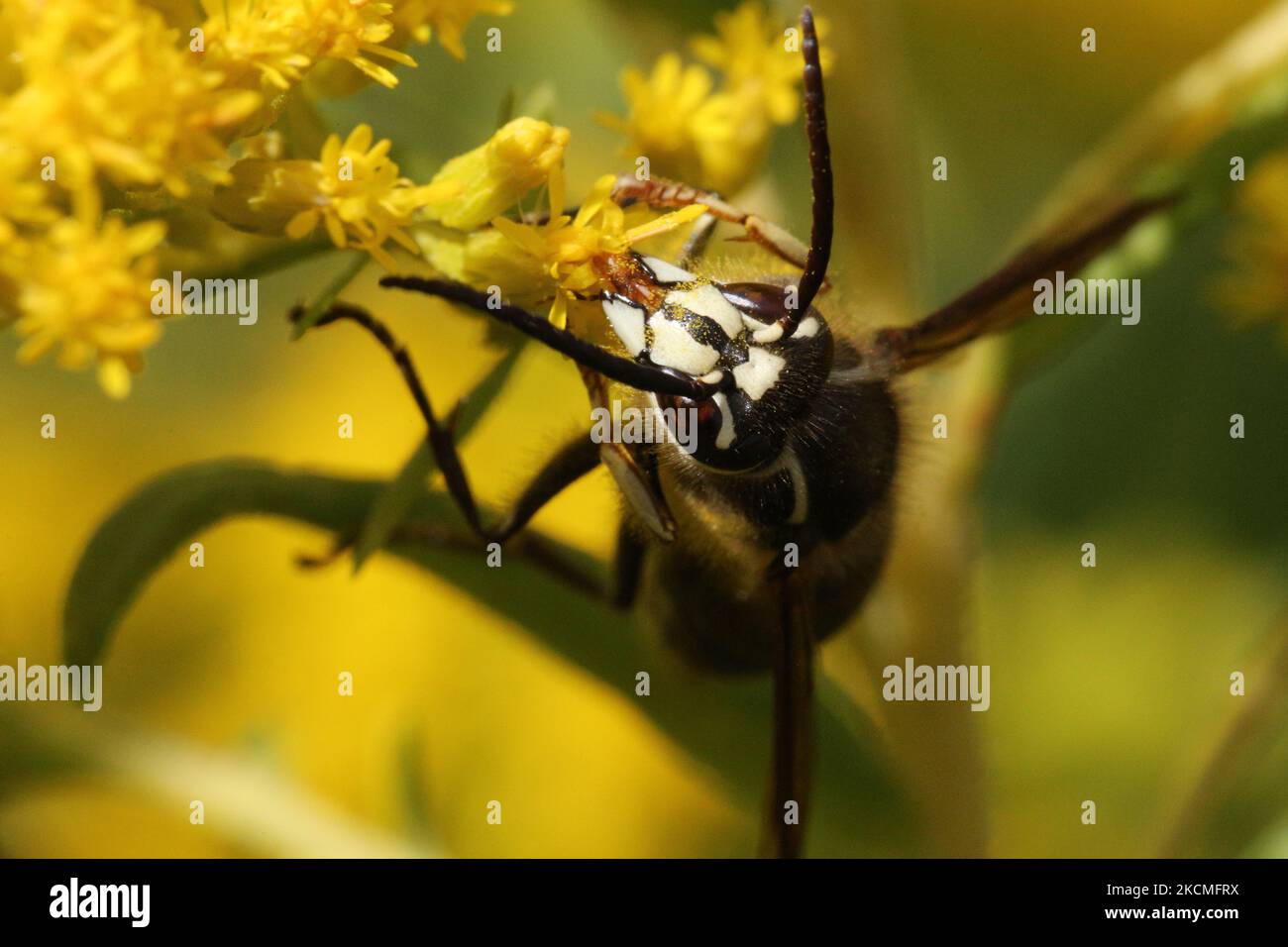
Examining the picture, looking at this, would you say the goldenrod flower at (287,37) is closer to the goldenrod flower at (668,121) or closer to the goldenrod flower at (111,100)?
the goldenrod flower at (111,100)

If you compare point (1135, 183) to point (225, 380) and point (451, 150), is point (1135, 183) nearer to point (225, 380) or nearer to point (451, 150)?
point (451, 150)

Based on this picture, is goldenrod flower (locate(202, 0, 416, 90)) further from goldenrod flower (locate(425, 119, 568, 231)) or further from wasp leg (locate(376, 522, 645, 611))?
wasp leg (locate(376, 522, 645, 611))

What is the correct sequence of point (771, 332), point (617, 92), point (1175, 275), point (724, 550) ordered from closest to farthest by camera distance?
point (771, 332) → point (724, 550) → point (1175, 275) → point (617, 92)

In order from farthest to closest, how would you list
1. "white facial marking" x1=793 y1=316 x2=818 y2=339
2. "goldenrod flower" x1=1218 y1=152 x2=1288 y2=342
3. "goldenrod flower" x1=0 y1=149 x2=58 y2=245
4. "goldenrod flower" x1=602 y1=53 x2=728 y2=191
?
"goldenrod flower" x1=1218 y1=152 x2=1288 y2=342 < "goldenrod flower" x1=602 y1=53 x2=728 y2=191 < "white facial marking" x1=793 y1=316 x2=818 y2=339 < "goldenrod flower" x1=0 y1=149 x2=58 y2=245

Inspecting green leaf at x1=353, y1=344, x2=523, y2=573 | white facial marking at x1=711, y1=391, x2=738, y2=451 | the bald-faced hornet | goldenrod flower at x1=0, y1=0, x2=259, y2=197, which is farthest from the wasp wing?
goldenrod flower at x1=0, y1=0, x2=259, y2=197

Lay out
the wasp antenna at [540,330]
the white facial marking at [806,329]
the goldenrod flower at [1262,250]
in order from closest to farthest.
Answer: the wasp antenna at [540,330]
the white facial marking at [806,329]
the goldenrod flower at [1262,250]

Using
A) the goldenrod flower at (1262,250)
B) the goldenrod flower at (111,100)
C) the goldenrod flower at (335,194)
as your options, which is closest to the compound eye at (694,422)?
the goldenrod flower at (335,194)
